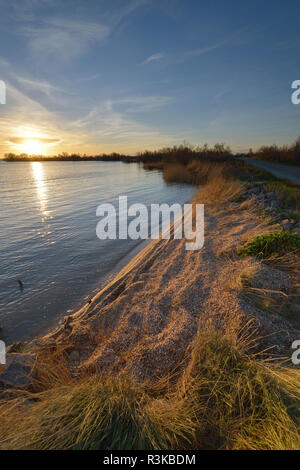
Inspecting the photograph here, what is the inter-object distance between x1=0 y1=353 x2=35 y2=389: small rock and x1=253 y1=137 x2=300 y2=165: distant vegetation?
32992 mm

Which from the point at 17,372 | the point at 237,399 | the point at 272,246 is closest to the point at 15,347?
the point at 17,372

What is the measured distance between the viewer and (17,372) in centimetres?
254

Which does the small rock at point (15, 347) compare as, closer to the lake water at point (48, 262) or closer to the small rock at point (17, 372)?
the lake water at point (48, 262)

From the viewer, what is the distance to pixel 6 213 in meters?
11.5

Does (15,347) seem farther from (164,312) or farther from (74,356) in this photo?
(164,312)

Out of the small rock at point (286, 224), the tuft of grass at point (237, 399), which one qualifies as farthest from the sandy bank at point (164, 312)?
the small rock at point (286, 224)

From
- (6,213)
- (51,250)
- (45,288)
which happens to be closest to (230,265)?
(45,288)

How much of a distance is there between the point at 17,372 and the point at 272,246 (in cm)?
528

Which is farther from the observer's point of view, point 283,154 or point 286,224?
point 283,154

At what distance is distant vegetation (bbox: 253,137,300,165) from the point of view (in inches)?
1056

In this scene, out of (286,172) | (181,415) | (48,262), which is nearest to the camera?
(181,415)

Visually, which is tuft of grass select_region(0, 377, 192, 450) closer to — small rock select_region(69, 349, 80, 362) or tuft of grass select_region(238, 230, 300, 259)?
small rock select_region(69, 349, 80, 362)

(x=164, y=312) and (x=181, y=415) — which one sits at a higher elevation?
(x=181, y=415)

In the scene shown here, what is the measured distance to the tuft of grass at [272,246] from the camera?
15.6 feet
